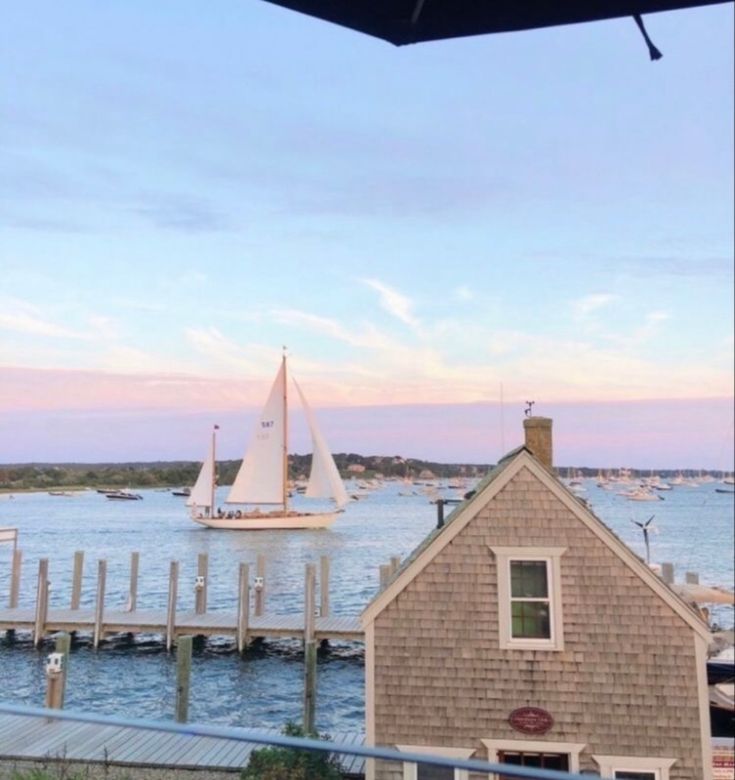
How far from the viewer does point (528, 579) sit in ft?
19.7

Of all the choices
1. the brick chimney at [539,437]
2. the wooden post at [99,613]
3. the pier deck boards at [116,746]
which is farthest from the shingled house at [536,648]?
the wooden post at [99,613]

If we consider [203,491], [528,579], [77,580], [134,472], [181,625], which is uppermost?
[134,472]

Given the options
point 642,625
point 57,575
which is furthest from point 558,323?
point 57,575

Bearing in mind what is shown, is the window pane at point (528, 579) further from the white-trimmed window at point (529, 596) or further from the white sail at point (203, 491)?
the white sail at point (203, 491)

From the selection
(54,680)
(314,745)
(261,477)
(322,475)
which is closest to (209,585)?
(261,477)

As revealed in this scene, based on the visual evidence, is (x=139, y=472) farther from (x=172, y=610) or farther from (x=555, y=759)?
(x=172, y=610)

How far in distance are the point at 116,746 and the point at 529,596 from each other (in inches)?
135

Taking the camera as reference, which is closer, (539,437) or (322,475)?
(539,437)

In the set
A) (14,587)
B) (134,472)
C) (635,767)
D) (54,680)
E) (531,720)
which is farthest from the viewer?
(14,587)

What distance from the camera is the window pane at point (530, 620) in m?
5.89

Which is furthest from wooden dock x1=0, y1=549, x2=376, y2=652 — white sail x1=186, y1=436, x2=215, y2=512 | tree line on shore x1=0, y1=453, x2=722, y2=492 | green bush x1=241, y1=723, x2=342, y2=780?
green bush x1=241, y1=723, x2=342, y2=780

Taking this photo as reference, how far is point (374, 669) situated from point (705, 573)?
20031 millimetres

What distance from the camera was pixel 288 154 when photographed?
8.46 metres

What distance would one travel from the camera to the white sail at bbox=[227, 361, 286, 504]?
1780cm
